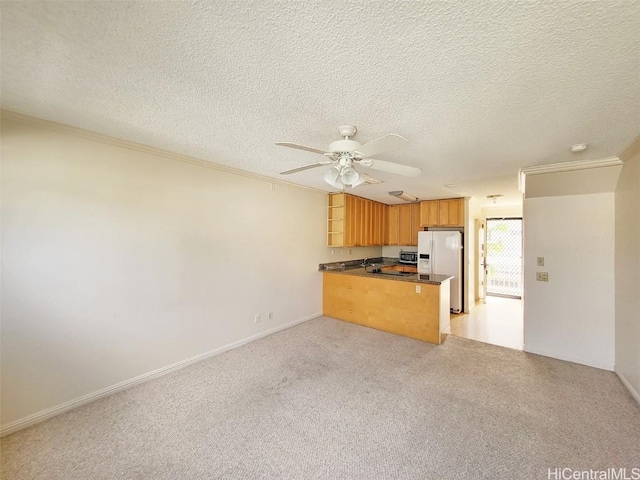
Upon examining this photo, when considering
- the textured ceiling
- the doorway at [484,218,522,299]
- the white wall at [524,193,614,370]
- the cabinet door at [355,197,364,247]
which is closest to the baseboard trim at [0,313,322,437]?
the textured ceiling

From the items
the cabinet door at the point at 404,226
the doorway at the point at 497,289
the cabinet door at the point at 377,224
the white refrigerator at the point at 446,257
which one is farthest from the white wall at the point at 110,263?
the cabinet door at the point at 404,226

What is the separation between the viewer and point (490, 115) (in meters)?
1.80

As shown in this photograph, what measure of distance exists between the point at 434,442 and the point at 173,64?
2931 mm

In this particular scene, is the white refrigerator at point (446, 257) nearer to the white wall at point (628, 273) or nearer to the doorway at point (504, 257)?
the white wall at point (628, 273)

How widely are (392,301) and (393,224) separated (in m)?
2.74

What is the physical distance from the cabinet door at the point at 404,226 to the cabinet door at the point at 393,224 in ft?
0.17

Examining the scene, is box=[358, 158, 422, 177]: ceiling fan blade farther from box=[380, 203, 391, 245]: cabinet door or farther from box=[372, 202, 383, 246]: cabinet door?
box=[380, 203, 391, 245]: cabinet door

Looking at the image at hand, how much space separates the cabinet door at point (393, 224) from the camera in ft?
20.0

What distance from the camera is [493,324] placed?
4.37 metres

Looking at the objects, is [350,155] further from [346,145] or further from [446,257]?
[446,257]

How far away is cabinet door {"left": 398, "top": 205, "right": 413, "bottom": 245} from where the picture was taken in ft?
19.5

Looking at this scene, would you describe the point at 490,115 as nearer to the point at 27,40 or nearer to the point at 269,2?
the point at 269,2

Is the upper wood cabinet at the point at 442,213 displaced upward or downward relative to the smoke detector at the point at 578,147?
downward

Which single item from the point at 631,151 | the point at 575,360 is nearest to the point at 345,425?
the point at 575,360
